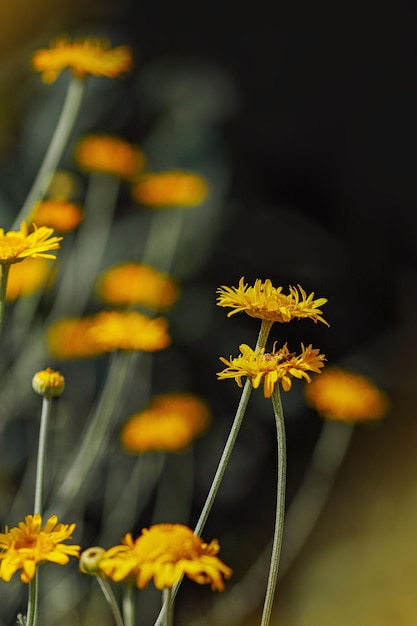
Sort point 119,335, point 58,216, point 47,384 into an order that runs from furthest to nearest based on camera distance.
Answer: point 58,216 < point 119,335 < point 47,384

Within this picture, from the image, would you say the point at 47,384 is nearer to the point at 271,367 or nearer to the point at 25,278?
the point at 271,367

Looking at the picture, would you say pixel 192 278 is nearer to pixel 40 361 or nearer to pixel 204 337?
pixel 204 337

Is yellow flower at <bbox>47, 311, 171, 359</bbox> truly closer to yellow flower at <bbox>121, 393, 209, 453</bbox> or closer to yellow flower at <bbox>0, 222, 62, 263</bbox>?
yellow flower at <bbox>121, 393, 209, 453</bbox>

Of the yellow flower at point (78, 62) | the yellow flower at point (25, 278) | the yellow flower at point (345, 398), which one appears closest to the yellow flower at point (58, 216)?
the yellow flower at point (25, 278)

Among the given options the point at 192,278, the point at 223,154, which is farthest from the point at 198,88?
the point at 192,278

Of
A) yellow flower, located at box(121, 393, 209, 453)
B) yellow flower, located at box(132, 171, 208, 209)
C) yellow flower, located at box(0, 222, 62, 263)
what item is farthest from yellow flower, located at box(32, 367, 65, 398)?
yellow flower, located at box(132, 171, 208, 209)

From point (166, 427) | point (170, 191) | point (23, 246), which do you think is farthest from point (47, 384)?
point (170, 191)
